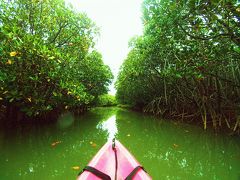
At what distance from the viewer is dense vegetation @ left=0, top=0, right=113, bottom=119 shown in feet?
18.2

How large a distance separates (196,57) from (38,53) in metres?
4.42

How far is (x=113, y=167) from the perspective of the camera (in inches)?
81.8

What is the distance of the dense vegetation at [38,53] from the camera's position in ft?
18.2

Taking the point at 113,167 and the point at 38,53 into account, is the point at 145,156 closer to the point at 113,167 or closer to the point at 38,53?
the point at 113,167

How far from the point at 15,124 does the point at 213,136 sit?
7425 mm

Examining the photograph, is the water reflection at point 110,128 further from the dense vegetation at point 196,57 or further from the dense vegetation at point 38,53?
the dense vegetation at point 196,57

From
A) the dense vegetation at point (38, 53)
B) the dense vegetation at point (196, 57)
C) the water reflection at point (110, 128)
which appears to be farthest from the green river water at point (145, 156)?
the dense vegetation at point (196, 57)

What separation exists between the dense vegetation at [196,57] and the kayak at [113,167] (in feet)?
9.49

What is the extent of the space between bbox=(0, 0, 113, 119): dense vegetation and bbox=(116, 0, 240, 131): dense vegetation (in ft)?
9.39

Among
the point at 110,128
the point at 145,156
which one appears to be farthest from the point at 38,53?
the point at 110,128

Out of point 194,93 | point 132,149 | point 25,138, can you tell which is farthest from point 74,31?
point 194,93

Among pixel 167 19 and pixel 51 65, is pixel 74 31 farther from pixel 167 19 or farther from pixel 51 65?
pixel 167 19

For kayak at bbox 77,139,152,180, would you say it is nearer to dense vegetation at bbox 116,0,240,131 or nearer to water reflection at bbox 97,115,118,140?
dense vegetation at bbox 116,0,240,131

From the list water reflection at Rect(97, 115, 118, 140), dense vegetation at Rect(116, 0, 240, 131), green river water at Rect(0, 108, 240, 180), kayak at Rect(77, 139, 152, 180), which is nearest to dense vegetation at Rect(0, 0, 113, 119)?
green river water at Rect(0, 108, 240, 180)
